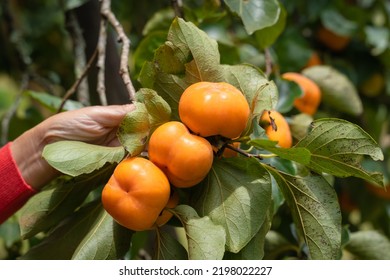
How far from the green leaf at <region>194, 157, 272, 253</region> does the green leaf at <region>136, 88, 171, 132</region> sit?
8 centimetres

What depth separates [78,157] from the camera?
71 centimetres

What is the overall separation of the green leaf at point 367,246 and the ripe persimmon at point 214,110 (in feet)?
1.42

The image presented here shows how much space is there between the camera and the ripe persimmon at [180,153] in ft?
2.21

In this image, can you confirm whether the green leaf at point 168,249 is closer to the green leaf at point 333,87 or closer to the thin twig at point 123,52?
the thin twig at point 123,52

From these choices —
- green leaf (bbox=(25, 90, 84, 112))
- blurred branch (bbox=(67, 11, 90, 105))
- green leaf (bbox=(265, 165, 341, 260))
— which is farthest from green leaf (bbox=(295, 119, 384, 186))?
blurred branch (bbox=(67, 11, 90, 105))

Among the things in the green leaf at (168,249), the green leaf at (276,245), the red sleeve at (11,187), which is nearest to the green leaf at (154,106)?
the green leaf at (168,249)

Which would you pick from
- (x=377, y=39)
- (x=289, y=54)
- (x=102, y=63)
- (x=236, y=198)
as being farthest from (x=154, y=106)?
(x=377, y=39)

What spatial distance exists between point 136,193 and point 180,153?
61 millimetres

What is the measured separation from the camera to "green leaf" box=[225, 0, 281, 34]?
3.15ft

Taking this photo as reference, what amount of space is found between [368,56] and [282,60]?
30 cm

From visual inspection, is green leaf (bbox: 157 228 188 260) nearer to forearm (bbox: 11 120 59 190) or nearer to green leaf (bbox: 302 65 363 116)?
forearm (bbox: 11 120 59 190)

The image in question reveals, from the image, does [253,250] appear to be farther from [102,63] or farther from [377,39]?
[377,39]

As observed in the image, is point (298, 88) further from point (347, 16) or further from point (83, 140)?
point (347, 16)
